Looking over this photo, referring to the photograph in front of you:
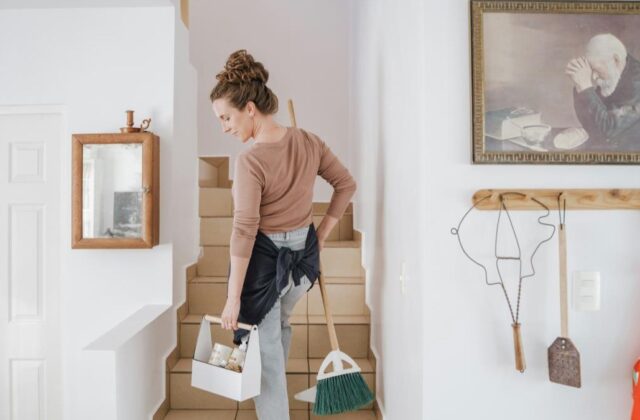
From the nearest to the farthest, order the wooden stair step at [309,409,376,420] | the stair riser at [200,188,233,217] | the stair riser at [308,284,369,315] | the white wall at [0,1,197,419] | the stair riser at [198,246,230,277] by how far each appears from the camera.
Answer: the wooden stair step at [309,409,376,420]
the white wall at [0,1,197,419]
the stair riser at [308,284,369,315]
the stair riser at [198,246,230,277]
the stair riser at [200,188,233,217]

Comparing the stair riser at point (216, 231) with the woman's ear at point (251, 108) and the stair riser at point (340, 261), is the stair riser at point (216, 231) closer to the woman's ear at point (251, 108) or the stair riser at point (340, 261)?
the stair riser at point (340, 261)

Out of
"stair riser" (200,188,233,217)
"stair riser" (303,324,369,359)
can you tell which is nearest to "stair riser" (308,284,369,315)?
"stair riser" (303,324,369,359)

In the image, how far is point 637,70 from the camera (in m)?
1.30

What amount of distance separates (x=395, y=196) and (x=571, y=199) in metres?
0.60

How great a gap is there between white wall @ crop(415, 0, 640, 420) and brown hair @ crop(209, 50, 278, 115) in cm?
61

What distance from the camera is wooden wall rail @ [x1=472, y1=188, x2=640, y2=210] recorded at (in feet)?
4.24

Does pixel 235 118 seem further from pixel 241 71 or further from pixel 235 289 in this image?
pixel 235 289

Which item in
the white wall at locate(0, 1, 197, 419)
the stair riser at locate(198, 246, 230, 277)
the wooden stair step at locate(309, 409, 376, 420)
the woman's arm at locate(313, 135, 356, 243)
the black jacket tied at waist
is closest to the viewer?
the black jacket tied at waist

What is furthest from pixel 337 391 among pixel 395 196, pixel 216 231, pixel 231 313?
pixel 216 231

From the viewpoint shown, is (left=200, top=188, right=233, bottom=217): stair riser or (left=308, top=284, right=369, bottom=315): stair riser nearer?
(left=308, top=284, right=369, bottom=315): stair riser

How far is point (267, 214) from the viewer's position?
162 centimetres

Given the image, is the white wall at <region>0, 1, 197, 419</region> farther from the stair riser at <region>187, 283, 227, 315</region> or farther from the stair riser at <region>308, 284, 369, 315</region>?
the stair riser at <region>308, 284, 369, 315</region>

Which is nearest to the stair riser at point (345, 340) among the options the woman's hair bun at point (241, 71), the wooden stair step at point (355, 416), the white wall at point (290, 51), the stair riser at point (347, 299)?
the stair riser at point (347, 299)

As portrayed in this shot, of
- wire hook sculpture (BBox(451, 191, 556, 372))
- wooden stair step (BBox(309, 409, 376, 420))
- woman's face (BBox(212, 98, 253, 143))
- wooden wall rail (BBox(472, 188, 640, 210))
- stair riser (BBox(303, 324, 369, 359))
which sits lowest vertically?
wooden stair step (BBox(309, 409, 376, 420))
